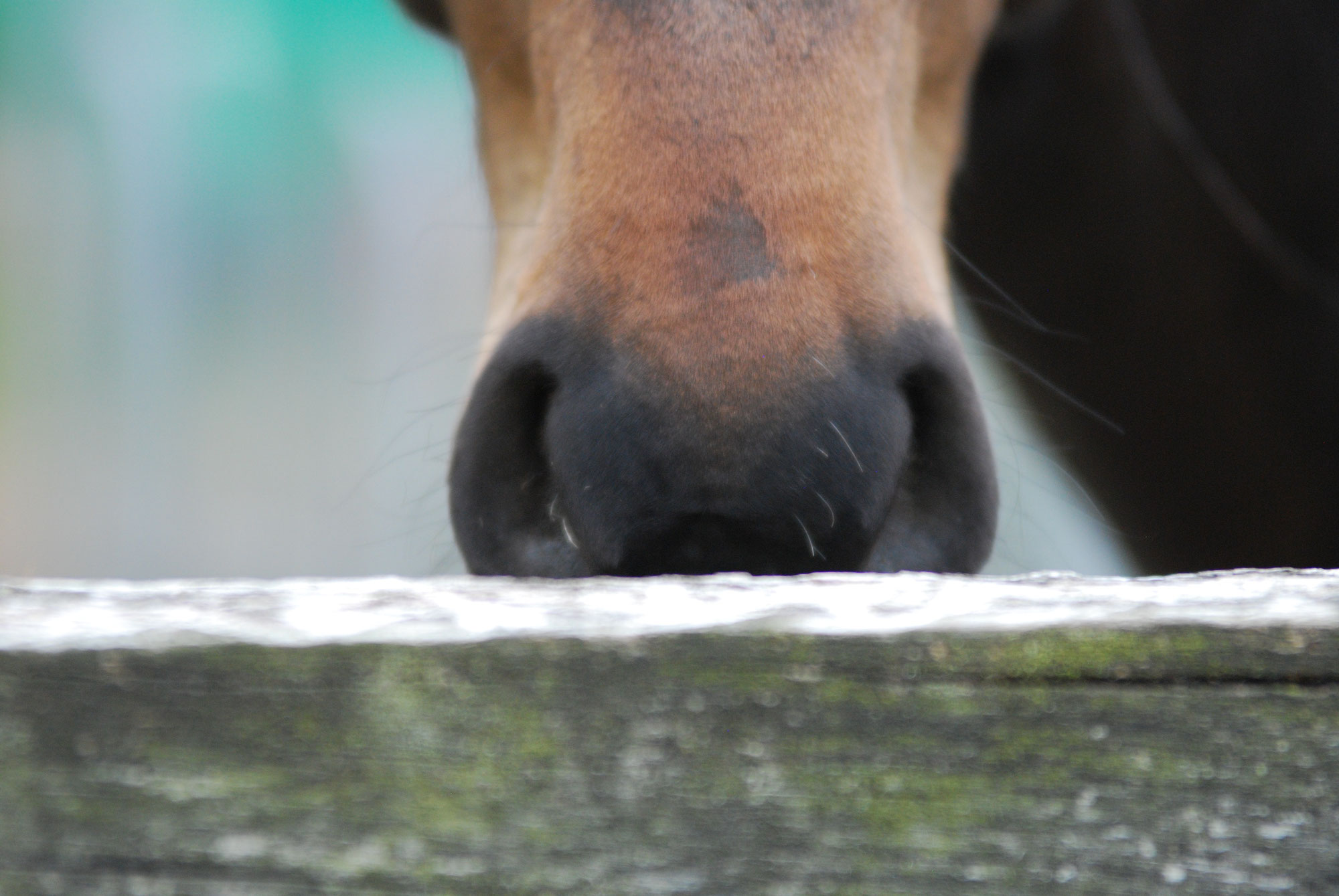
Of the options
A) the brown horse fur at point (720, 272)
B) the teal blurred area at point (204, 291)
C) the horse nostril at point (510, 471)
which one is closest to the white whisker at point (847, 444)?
the brown horse fur at point (720, 272)

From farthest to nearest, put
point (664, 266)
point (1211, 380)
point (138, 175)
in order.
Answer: point (138, 175) → point (1211, 380) → point (664, 266)

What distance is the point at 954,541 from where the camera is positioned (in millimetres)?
773

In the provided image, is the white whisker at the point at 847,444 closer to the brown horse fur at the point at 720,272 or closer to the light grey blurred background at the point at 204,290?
the brown horse fur at the point at 720,272

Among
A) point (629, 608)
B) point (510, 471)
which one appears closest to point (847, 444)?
point (510, 471)

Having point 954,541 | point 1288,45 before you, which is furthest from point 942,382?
point 1288,45

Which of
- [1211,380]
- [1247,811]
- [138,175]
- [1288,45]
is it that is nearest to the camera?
[1247,811]

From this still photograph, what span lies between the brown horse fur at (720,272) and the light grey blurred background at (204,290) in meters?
4.20

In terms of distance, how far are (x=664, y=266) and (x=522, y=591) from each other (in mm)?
380

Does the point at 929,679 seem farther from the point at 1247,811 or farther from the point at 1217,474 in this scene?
the point at 1217,474

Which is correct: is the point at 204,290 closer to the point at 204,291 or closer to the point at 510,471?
the point at 204,291

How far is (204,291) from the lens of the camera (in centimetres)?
593

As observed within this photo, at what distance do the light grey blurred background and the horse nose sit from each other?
4230 mm

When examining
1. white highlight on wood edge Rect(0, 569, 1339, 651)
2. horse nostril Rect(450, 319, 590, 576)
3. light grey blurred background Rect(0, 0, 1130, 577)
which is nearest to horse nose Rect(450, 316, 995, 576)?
horse nostril Rect(450, 319, 590, 576)

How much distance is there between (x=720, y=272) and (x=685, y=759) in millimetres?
456
